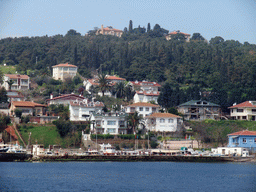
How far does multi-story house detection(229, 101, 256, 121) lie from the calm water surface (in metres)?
29.4

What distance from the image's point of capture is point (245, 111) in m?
117

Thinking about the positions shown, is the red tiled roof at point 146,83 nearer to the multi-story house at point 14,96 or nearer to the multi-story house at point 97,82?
the multi-story house at point 97,82

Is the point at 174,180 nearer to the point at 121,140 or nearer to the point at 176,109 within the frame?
the point at 121,140

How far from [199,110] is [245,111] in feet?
33.6

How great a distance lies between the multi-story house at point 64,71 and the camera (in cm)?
14888

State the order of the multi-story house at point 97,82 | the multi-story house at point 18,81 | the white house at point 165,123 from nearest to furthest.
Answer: the white house at point 165,123 → the multi-story house at point 97,82 → the multi-story house at point 18,81

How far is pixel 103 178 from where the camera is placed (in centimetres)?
6581

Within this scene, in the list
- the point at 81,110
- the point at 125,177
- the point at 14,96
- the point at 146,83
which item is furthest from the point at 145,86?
the point at 125,177

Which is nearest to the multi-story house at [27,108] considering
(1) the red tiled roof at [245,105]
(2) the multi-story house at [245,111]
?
(2) the multi-story house at [245,111]

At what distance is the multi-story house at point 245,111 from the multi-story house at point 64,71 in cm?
5160

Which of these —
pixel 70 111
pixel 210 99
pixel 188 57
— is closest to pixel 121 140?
pixel 70 111

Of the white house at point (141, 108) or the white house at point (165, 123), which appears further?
the white house at point (141, 108)

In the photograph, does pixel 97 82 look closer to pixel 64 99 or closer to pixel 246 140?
pixel 64 99

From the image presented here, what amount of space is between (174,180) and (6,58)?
394 feet
